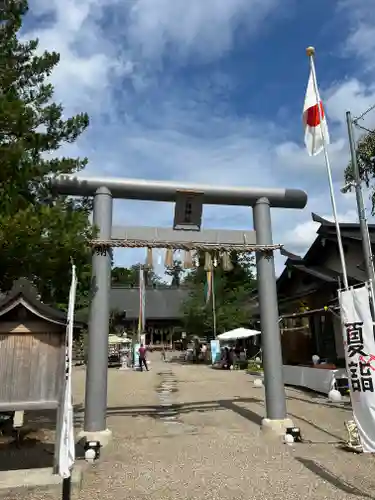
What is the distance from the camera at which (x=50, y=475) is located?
18.3 ft

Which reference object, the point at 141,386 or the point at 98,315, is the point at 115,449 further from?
the point at 141,386

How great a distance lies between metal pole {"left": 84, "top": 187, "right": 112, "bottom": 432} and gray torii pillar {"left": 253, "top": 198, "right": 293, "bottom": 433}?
131 inches

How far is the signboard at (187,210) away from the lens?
28.5ft

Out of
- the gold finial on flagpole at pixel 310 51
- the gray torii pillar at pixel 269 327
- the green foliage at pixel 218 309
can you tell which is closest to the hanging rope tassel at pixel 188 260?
the gray torii pillar at pixel 269 327

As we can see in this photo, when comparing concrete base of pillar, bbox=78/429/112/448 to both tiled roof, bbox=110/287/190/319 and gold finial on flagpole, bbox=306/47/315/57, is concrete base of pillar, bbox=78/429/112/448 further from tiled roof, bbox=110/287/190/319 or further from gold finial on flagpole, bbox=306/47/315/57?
tiled roof, bbox=110/287/190/319

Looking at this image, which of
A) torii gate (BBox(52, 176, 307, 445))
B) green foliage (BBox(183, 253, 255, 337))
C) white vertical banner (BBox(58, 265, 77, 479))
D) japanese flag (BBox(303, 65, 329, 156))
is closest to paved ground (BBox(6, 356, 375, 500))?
torii gate (BBox(52, 176, 307, 445))

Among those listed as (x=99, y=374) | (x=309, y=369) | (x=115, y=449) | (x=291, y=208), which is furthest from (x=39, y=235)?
(x=309, y=369)

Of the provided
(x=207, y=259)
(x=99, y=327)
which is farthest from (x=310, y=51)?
(x=99, y=327)

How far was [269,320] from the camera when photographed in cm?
856

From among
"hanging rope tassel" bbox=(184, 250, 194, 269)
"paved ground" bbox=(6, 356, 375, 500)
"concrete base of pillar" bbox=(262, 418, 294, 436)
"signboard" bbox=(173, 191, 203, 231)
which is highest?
"signboard" bbox=(173, 191, 203, 231)

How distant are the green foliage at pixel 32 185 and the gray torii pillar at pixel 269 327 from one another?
149 inches

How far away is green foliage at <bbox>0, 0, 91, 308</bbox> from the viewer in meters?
6.02

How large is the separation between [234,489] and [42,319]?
362 cm

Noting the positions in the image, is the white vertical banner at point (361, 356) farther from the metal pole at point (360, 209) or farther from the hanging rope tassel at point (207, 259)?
the hanging rope tassel at point (207, 259)
